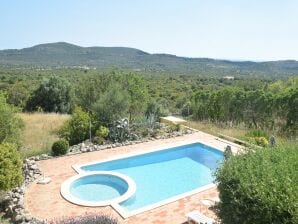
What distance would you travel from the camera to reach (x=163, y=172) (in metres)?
13.4

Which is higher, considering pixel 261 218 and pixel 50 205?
pixel 261 218

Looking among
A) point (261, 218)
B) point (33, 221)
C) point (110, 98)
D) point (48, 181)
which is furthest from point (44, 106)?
point (261, 218)

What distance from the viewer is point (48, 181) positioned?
36.5 feet

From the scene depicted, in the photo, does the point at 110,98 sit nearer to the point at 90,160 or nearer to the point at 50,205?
the point at 90,160

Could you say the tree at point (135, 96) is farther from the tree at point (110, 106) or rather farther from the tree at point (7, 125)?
the tree at point (7, 125)

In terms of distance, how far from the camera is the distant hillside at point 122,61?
3396 inches

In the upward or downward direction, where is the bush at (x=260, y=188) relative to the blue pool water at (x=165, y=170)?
upward

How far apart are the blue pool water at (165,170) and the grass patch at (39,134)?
11.2 feet

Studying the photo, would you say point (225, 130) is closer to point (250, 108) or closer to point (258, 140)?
point (250, 108)

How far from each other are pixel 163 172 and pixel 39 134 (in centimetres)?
827

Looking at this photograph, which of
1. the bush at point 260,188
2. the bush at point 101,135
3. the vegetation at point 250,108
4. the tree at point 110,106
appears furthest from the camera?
the vegetation at point 250,108

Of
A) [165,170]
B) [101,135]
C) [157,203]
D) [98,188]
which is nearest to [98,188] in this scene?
[98,188]

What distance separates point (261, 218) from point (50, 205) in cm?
631

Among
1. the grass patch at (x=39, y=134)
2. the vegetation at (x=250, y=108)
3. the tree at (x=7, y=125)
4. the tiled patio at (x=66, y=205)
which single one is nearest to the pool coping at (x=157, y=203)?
the tiled patio at (x=66, y=205)
